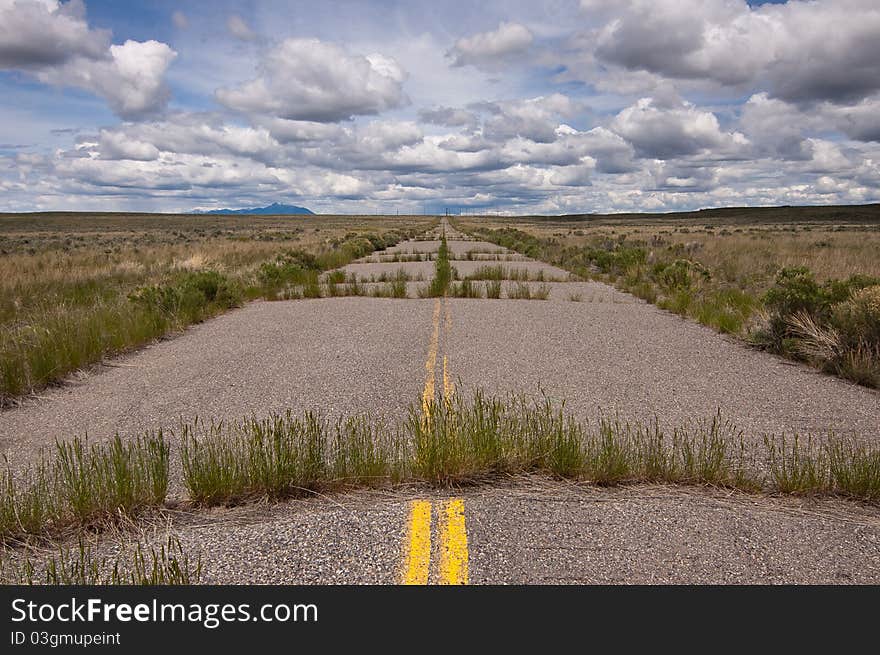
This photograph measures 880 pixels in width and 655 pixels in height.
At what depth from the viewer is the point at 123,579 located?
3295 millimetres

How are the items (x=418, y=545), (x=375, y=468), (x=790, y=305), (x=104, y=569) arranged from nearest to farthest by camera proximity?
(x=104, y=569) → (x=418, y=545) → (x=375, y=468) → (x=790, y=305)

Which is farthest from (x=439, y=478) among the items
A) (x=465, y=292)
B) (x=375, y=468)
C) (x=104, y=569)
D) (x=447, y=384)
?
(x=465, y=292)

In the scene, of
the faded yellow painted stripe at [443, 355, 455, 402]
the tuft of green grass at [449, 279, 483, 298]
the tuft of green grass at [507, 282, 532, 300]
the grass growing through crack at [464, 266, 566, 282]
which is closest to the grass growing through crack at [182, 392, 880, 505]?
the faded yellow painted stripe at [443, 355, 455, 402]

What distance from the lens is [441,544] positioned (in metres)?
3.77

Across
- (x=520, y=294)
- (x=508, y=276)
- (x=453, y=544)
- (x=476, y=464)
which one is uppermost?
(x=508, y=276)

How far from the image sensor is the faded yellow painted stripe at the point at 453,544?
11.2 feet

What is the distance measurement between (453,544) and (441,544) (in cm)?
7

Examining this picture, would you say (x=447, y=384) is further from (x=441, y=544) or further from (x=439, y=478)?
(x=441, y=544)

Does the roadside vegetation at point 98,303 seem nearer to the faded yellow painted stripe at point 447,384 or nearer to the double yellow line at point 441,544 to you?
the faded yellow painted stripe at point 447,384

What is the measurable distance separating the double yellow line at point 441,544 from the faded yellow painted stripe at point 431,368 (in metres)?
1.11

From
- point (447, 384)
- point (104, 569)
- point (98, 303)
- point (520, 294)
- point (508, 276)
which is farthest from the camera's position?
point (508, 276)

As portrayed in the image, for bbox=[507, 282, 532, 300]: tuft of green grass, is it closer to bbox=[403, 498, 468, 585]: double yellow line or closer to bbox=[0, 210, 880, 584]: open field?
bbox=[0, 210, 880, 584]: open field

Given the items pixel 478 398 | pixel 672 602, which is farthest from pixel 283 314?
pixel 672 602

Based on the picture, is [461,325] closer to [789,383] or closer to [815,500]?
[789,383]
